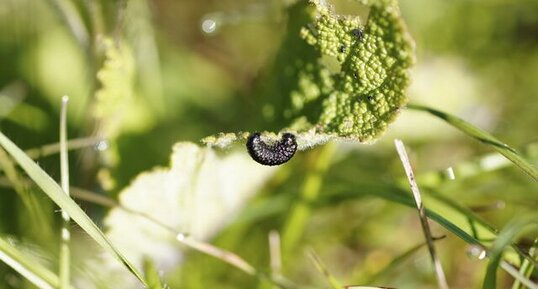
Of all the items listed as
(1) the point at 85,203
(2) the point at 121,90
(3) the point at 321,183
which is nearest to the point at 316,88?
(3) the point at 321,183

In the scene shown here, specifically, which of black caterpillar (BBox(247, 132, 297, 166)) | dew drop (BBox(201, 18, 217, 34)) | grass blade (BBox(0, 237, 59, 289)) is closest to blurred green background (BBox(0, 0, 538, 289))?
dew drop (BBox(201, 18, 217, 34))

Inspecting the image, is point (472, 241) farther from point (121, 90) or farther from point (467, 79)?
point (467, 79)

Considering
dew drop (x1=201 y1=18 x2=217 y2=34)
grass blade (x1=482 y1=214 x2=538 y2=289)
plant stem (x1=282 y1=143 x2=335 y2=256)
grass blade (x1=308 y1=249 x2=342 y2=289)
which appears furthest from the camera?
dew drop (x1=201 y1=18 x2=217 y2=34)

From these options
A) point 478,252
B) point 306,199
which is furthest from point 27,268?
point 478,252

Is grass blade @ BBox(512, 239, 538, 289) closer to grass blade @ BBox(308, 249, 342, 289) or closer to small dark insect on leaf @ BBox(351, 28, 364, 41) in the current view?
grass blade @ BBox(308, 249, 342, 289)

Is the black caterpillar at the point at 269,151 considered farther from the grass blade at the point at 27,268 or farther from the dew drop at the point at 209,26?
the dew drop at the point at 209,26
